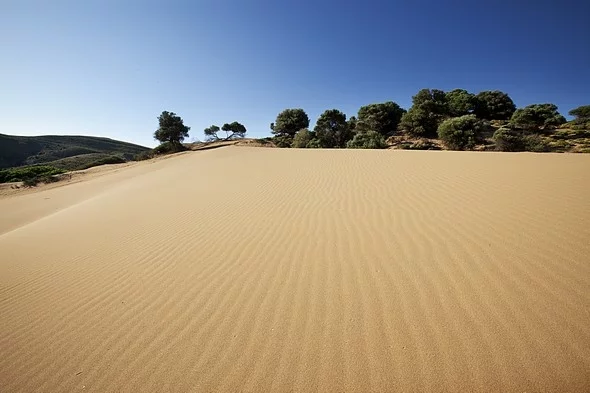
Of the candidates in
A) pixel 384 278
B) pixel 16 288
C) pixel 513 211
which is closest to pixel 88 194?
pixel 16 288

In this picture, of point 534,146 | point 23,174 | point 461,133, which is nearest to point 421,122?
point 461,133

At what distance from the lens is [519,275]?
8.95 ft

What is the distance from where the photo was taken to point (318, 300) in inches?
105

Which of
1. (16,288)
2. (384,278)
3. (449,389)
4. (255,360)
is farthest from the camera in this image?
(16,288)

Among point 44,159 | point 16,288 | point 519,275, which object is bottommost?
point 16,288

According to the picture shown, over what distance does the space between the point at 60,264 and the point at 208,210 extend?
2976 mm

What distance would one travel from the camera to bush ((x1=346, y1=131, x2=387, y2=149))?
968 inches

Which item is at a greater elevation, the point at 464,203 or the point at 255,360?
the point at 464,203

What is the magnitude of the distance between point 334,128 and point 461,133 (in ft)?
51.2

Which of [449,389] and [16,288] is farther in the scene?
[16,288]

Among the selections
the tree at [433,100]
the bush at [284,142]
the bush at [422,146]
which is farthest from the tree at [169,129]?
the tree at [433,100]

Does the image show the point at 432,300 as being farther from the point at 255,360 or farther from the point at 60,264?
the point at 60,264

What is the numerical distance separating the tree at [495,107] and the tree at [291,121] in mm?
25165

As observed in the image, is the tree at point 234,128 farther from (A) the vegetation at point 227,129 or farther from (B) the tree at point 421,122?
(B) the tree at point 421,122
